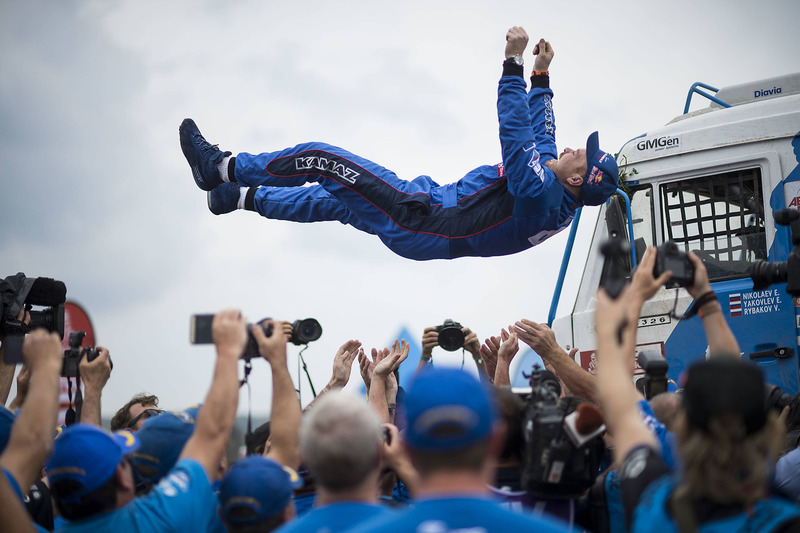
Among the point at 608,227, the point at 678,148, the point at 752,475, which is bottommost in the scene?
the point at 752,475

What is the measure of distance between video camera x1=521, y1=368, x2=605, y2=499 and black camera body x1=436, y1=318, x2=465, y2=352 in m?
1.50

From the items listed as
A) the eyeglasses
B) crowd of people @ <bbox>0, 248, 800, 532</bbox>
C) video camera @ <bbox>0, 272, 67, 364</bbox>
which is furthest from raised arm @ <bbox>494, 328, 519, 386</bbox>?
video camera @ <bbox>0, 272, 67, 364</bbox>

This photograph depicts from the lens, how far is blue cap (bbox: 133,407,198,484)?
10.1 feet

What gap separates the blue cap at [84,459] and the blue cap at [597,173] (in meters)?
3.64

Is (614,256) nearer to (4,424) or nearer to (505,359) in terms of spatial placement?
(505,359)

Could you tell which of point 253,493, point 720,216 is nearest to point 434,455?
point 253,493

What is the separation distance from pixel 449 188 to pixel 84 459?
3.64 m

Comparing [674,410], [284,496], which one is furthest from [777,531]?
[284,496]

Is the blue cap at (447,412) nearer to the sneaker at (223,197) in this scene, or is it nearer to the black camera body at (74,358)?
the black camera body at (74,358)

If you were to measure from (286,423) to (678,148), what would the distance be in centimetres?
444

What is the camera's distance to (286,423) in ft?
9.89

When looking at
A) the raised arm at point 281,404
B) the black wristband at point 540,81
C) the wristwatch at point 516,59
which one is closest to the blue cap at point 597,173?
the black wristband at point 540,81

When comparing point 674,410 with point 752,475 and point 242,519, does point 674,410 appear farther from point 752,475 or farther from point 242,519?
point 242,519

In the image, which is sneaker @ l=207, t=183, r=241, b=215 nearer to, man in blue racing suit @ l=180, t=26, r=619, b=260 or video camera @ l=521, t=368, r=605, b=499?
man in blue racing suit @ l=180, t=26, r=619, b=260
